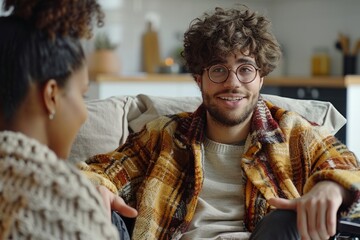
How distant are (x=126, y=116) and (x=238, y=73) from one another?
0.55 meters

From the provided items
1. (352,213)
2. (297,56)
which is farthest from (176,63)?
(352,213)

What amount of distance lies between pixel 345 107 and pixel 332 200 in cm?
282

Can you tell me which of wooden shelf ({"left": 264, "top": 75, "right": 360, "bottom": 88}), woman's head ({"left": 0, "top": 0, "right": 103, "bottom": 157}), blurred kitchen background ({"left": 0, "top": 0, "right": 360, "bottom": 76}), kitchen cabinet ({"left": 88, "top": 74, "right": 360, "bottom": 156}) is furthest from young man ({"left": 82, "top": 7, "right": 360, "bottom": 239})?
blurred kitchen background ({"left": 0, "top": 0, "right": 360, "bottom": 76})

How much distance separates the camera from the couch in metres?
2.38

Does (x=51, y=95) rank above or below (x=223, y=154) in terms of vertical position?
above

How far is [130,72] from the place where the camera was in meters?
5.72

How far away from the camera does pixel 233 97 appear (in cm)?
210

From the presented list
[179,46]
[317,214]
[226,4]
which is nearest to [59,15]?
[317,214]

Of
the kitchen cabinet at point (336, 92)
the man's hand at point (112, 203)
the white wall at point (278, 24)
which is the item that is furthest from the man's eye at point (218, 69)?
the white wall at point (278, 24)

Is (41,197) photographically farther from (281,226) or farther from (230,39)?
(230,39)

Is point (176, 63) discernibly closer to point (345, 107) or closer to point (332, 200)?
point (345, 107)

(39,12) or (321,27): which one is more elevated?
(39,12)

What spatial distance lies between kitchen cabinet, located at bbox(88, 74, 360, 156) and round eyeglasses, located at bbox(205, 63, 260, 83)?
2143mm

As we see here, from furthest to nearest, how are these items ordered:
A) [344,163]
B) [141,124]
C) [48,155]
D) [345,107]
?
[345,107] < [141,124] < [344,163] < [48,155]
